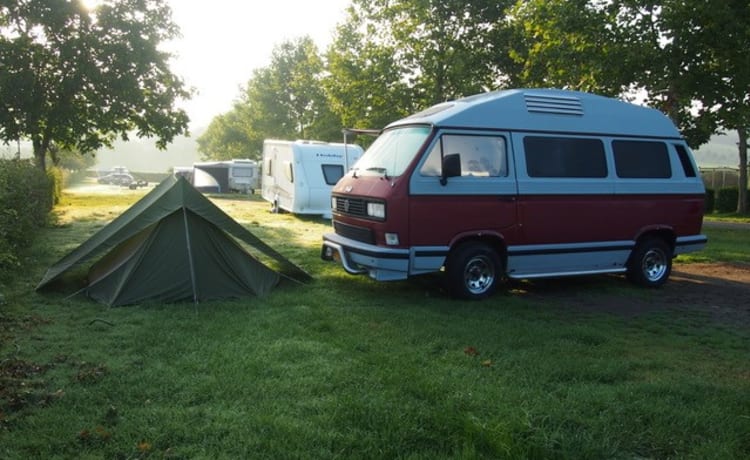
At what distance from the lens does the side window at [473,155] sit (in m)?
7.54

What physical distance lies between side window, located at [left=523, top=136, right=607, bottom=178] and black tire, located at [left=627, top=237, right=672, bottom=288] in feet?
4.75

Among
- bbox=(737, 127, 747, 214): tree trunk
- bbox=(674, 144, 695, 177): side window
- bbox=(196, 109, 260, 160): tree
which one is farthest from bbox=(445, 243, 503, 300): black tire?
bbox=(196, 109, 260, 160): tree

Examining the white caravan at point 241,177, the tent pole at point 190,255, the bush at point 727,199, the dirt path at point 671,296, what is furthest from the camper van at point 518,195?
the white caravan at point 241,177

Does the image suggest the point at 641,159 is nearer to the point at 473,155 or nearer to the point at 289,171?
the point at 473,155

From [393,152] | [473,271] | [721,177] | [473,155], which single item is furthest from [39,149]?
[721,177]

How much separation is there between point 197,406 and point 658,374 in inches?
151

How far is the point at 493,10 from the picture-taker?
24422 millimetres

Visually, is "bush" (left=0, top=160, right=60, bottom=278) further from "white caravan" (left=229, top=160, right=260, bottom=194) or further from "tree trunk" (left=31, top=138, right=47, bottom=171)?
"white caravan" (left=229, top=160, right=260, bottom=194)

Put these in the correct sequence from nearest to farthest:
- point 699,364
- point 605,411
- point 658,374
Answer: point 605,411 < point 658,374 < point 699,364

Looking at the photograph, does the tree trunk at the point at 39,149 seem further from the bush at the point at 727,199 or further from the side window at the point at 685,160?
the bush at the point at 727,199

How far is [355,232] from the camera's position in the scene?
806 cm

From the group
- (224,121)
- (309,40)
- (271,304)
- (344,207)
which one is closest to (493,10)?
(344,207)

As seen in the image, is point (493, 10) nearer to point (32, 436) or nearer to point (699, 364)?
point (699, 364)

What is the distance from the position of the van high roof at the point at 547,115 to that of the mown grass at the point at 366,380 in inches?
97.3
